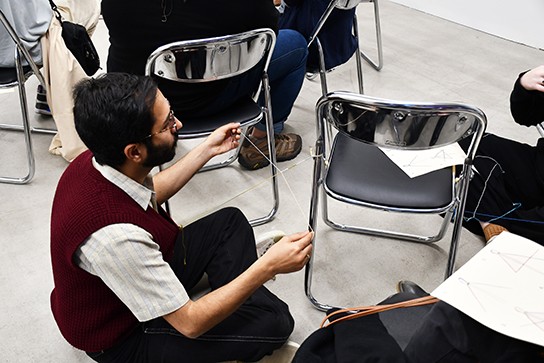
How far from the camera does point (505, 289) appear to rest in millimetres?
792

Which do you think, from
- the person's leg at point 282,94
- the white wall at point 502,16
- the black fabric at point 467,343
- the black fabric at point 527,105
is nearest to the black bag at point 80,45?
the person's leg at point 282,94

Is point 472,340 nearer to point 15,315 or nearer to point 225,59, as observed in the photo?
point 225,59

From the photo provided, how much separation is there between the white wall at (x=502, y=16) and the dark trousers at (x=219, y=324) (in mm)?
2622

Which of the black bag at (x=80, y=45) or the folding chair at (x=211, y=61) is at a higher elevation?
the folding chair at (x=211, y=61)

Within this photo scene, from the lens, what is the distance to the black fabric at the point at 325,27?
222 centimetres

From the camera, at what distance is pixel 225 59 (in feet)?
5.23

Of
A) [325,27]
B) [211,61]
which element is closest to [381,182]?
[211,61]

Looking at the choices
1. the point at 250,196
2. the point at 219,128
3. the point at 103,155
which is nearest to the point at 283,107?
the point at 250,196

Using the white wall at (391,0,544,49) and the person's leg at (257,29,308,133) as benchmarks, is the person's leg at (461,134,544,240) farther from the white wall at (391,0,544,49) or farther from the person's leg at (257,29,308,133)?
the white wall at (391,0,544,49)

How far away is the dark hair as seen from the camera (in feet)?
3.67

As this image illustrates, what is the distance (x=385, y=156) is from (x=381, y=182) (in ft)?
0.47

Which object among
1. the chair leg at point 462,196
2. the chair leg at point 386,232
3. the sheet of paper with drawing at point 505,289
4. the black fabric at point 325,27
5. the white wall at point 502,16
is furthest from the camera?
the white wall at point 502,16

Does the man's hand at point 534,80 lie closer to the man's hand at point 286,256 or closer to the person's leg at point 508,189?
the person's leg at point 508,189

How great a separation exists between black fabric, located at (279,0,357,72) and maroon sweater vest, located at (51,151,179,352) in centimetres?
123
